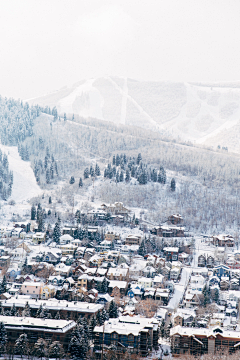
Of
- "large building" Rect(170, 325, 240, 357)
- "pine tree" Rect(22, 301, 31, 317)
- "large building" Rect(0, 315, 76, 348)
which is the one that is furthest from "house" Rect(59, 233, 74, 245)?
"large building" Rect(170, 325, 240, 357)

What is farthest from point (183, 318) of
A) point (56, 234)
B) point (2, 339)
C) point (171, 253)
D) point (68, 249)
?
point (56, 234)

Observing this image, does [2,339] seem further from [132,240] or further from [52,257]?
[132,240]

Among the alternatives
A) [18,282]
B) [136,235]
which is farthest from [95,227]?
[18,282]

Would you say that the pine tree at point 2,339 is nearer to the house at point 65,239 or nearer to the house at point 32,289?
the house at point 32,289

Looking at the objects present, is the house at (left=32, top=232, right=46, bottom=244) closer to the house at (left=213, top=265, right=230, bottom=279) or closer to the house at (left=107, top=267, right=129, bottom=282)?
the house at (left=107, top=267, right=129, bottom=282)

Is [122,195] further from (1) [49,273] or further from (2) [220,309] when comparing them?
(2) [220,309]

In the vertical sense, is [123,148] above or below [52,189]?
above
